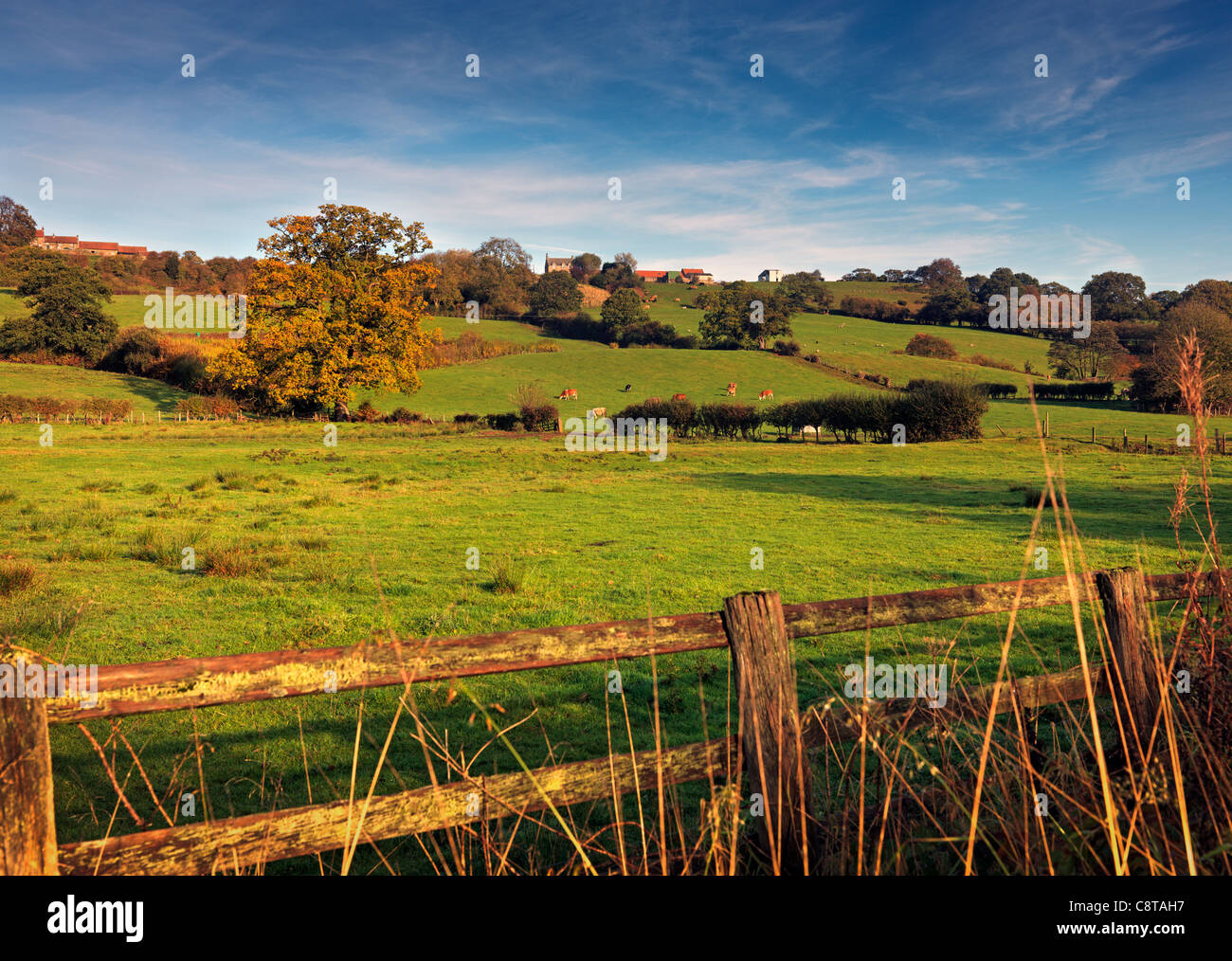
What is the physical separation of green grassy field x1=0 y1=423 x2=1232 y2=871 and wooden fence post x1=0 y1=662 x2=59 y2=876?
1.12 metres

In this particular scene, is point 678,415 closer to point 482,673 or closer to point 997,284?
point 482,673

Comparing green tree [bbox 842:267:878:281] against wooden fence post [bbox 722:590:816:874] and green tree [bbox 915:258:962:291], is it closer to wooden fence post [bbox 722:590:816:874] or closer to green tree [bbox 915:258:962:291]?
green tree [bbox 915:258:962:291]

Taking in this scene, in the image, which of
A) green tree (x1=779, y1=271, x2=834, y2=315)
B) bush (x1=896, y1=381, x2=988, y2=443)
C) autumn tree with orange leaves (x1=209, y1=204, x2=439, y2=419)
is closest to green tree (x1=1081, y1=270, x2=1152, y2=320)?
green tree (x1=779, y1=271, x2=834, y2=315)

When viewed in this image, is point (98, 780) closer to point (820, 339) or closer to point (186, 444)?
point (186, 444)

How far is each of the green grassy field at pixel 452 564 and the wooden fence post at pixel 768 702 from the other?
1074 millimetres

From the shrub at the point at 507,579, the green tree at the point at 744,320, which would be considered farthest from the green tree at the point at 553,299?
the shrub at the point at 507,579

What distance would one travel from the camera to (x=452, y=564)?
14.4 metres

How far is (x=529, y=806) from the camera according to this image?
349 centimetres

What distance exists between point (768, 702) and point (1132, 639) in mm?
2507

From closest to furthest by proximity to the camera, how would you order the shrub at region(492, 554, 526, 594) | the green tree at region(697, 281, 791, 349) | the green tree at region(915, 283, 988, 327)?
the shrub at region(492, 554, 526, 594) → the green tree at region(697, 281, 791, 349) → the green tree at region(915, 283, 988, 327)

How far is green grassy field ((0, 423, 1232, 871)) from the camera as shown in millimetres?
6754

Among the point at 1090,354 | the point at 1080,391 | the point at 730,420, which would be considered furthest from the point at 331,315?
the point at 1090,354

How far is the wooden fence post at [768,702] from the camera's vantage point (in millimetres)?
3746

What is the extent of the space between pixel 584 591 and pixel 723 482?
1809 centimetres
